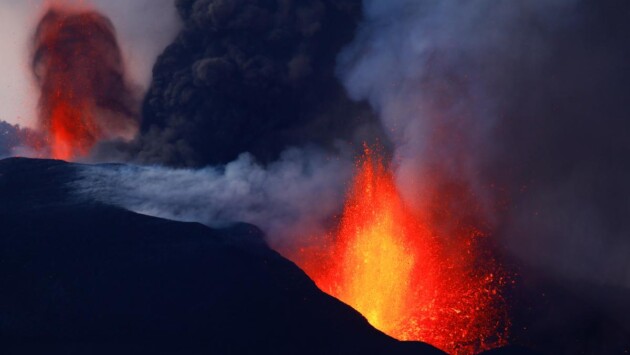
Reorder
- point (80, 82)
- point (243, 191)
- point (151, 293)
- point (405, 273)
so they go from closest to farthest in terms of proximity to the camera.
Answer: point (151, 293)
point (405, 273)
point (243, 191)
point (80, 82)

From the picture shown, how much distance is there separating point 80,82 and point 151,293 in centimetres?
1466

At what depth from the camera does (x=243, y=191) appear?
25172 mm

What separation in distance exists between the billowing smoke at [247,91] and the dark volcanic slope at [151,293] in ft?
22.1

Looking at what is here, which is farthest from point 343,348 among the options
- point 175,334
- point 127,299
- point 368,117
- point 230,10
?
point 230,10

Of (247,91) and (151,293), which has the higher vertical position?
(247,91)

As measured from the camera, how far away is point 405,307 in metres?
22.6

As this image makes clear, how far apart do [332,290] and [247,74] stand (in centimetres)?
860

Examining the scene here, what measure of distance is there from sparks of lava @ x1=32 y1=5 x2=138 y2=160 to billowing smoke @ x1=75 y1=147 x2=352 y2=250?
5.85 m

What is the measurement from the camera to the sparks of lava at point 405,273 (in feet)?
71.0

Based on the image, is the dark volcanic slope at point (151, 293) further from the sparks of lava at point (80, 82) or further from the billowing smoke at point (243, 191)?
the sparks of lava at point (80, 82)

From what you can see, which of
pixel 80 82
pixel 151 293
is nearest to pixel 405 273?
pixel 151 293

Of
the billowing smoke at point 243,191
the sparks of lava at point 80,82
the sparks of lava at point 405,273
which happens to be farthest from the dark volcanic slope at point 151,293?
the sparks of lava at point 80,82

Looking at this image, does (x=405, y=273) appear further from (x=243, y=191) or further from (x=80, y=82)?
(x=80, y=82)

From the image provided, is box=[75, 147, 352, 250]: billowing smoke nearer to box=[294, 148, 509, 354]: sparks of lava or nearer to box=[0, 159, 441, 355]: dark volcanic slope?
box=[294, 148, 509, 354]: sparks of lava
